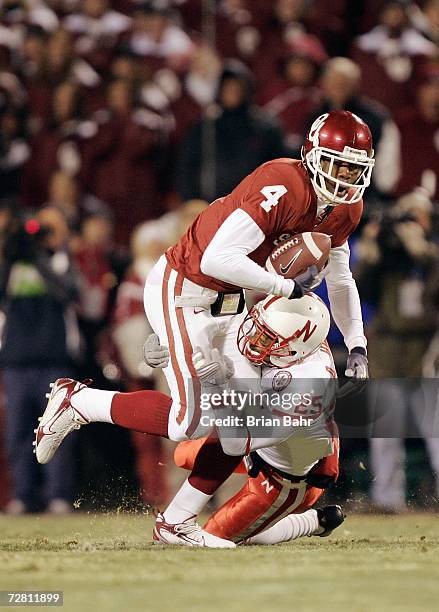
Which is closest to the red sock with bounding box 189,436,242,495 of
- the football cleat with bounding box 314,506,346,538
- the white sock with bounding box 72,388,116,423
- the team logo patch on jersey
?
the team logo patch on jersey

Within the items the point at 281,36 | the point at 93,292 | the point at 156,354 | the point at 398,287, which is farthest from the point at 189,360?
the point at 281,36

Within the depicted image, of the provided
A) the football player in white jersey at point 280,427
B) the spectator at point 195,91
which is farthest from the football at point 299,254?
the spectator at point 195,91

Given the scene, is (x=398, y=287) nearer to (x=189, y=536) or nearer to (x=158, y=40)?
(x=189, y=536)

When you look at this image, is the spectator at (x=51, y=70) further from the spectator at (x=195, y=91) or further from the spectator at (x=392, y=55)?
the spectator at (x=392, y=55)

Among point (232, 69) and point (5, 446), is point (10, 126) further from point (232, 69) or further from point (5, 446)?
point (5, 446)

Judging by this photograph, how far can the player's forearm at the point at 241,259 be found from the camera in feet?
20.7

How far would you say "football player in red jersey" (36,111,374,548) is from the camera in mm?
6375

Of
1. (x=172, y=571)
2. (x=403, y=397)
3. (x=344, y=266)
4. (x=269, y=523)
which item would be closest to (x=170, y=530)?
(x=269, y=523)

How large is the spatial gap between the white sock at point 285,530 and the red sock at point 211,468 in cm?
48

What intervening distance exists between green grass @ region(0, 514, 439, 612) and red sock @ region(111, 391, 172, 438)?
1.89 ft

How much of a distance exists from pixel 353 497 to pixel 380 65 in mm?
3811

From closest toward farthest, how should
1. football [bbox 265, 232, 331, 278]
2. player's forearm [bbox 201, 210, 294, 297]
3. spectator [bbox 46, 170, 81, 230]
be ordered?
player's forearm [bbox 201, 210, 294, 297] → football [bbox 265, 232, 331, 278] → spectator [bbox 46, 170, 81, 230]

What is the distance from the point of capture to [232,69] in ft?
31.8

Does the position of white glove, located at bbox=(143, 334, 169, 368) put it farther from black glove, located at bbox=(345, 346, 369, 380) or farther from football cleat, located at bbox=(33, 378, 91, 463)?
black glove, located at bbox=(345, 346, 369, 380)
